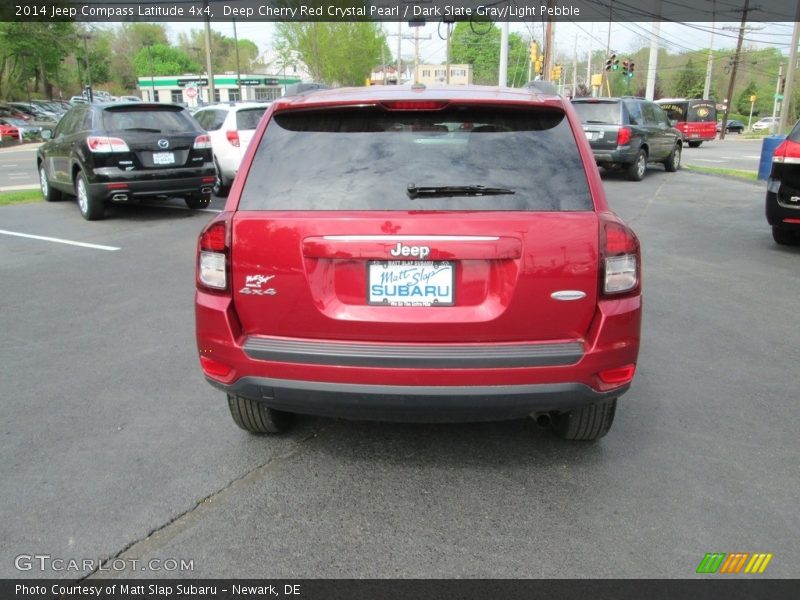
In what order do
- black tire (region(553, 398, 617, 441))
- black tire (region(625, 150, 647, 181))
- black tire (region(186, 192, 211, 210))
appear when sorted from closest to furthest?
black tire (region(553, 398, 617, 441)) → black tire (region(186, 192, 211, 210)) → black tire (region(625, 150, 647, 181))

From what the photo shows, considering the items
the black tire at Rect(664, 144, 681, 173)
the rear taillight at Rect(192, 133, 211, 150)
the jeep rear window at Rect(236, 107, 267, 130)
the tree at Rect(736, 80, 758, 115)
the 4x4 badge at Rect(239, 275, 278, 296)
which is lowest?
the tree at Rect(736, 80, 758, 115)

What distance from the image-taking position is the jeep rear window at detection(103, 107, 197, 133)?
10.1 m

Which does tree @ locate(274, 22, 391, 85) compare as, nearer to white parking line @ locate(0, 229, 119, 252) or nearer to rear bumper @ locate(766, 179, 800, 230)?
white parking line @ locate(0, 229, 119, 252)

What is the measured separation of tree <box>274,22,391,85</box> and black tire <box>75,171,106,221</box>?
2144 inches

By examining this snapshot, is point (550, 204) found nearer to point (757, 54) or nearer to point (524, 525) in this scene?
point (524, 525)

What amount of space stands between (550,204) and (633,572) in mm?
1504

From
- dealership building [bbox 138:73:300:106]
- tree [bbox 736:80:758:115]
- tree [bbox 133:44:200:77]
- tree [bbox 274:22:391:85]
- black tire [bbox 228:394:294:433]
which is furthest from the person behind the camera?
tree [bbox 133:44:200:77]

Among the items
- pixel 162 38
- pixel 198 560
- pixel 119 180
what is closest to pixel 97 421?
pixel 198 560

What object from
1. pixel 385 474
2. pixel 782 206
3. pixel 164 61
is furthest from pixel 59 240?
pixel 164 61

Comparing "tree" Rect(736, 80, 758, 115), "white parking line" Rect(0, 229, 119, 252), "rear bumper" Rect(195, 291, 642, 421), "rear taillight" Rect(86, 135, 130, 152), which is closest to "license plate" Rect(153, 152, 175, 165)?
"rear taillight" Rect(86, 135, 130, 152)

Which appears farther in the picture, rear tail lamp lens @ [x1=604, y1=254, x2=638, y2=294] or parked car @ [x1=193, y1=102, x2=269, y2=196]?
parked car @ [x1=193, y1=102, x2=269, y2=196]

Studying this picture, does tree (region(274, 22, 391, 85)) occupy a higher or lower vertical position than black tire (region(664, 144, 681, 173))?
higher

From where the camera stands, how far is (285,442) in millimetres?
3631

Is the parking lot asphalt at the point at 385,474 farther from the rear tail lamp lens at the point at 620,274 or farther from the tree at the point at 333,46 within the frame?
the tree at the point at 333,46
